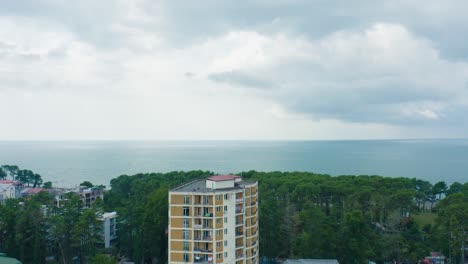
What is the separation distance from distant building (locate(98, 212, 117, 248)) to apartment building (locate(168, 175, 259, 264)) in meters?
19.0

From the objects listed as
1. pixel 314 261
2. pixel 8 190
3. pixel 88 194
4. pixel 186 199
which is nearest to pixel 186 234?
pixel 186 199

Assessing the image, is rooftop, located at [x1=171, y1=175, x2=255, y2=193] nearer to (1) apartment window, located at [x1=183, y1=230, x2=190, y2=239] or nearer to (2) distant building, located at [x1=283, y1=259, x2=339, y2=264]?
(1) apartment window, located at [x1=183, y1=230, x2=190, y2=239]

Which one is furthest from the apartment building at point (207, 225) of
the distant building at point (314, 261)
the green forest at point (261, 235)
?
the green forest at point (261, 235)

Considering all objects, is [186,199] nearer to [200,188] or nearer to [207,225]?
[200,188]

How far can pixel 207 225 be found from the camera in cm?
3170

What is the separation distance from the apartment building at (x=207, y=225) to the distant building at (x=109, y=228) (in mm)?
18953

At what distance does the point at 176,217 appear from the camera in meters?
32.1

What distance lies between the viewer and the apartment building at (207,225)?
1242 inches

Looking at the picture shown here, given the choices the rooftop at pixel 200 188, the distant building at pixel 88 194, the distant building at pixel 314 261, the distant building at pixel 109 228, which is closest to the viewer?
the rooftop at pixel 200 188

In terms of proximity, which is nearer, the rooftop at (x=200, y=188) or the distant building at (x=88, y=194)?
the rooftop at (x=200, y=188)

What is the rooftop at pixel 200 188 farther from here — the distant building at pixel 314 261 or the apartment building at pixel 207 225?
the distant building at pixel 314 261

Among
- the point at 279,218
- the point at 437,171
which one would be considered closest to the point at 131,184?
the point at 279,218

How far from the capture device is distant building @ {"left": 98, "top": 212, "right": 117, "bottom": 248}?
4804 centimetres

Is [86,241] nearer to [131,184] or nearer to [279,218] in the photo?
[279,218]
